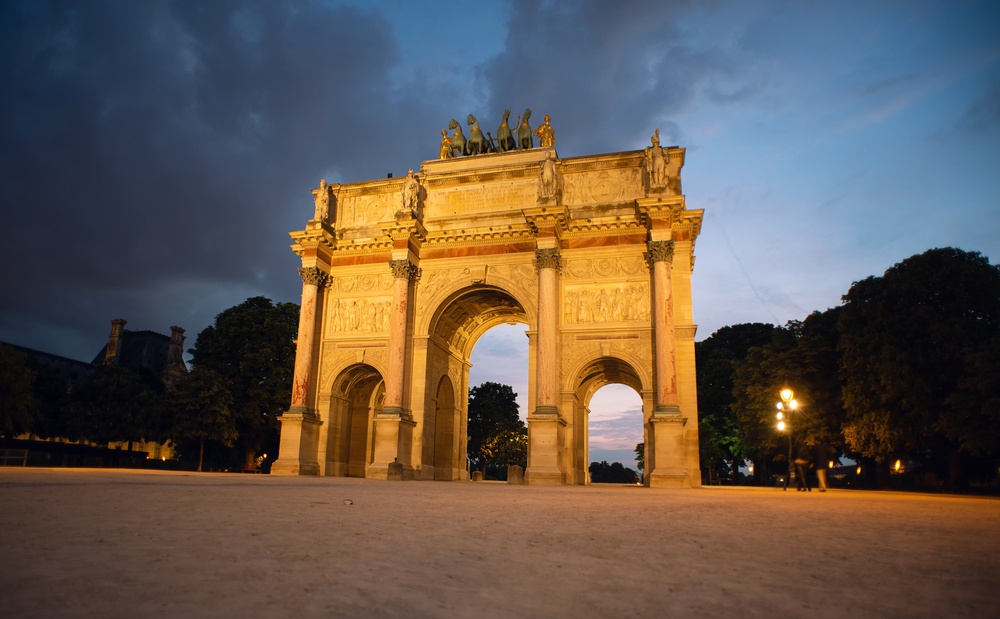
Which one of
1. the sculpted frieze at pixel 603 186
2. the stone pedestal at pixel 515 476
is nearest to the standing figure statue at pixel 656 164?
the sculpted frieze at pixel 603 186

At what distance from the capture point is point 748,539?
6812mm

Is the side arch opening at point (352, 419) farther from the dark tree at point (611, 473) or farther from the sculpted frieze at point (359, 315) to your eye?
the dark tree at point (611, 473)

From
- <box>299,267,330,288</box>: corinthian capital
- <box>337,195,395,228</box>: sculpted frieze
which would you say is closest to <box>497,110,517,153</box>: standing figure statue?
<box>337,195,395,228</box>: sculpted frieze

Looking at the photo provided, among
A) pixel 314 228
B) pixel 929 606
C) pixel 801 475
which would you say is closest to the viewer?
pixel 929 606

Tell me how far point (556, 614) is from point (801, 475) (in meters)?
22.3

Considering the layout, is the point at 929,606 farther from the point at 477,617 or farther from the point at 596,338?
the point at 596,338

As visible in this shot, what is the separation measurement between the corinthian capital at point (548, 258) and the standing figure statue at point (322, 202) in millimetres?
11852

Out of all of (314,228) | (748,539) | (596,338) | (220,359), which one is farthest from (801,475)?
(220,359)

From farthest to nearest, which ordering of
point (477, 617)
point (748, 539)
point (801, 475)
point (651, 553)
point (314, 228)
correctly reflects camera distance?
1. point (314, 228)
2. point (801, 475)
3. point (748, 539)
4. point (651, 553)
5. point (477, 617)

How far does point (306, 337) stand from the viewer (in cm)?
3167

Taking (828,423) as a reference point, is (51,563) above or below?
below

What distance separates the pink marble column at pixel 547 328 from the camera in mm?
27516

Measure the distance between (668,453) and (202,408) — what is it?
28941 millimetres

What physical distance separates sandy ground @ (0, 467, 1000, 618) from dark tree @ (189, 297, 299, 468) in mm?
35030
